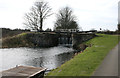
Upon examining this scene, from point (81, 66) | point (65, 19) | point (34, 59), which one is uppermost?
point (65, 19)

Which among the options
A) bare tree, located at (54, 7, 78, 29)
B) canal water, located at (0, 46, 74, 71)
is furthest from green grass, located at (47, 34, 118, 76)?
bare tree, located at (54, 7, 78, 29)

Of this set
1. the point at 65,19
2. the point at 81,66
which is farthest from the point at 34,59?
the point at 65,19

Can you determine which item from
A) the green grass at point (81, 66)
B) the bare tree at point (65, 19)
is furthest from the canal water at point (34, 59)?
the bare tree at point (65, 19)

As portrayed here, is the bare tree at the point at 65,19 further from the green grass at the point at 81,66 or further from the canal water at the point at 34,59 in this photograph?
the green grass at the point at 81,66

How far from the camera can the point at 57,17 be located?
59750mm

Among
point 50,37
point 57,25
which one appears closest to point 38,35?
point 50,37

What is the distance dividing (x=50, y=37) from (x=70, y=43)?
6.32 m

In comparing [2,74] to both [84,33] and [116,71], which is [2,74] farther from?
[84,33]

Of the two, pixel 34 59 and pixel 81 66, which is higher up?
pixel 81 66

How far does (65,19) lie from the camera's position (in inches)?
2271

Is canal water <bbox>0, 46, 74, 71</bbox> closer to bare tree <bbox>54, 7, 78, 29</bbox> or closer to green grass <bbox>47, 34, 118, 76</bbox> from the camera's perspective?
green grass <bbox>47, 34, 118, 76</bbox>

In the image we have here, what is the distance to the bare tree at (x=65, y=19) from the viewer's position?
56.8 metres

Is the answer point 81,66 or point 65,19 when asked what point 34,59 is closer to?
point 81,66

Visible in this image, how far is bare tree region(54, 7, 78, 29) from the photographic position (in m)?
56.8
